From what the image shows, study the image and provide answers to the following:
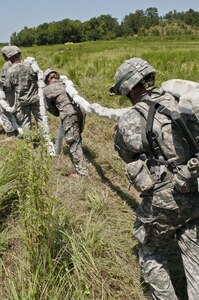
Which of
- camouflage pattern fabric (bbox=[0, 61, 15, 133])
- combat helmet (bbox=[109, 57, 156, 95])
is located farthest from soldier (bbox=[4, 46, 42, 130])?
combat helmet (bbox=[109, 57, 156, 95])

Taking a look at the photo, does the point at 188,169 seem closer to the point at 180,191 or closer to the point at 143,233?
the point at 180,191

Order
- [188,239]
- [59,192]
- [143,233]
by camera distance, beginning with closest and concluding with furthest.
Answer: [188,239], [143,233], [59,192]

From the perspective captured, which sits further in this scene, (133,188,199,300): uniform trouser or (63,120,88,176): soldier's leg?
(63,120,88,176): soldier's leg

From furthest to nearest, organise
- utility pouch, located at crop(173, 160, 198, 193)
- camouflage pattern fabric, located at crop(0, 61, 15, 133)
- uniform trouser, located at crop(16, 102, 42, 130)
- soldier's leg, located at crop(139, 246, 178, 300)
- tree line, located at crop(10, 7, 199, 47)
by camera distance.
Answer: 1. tree line, located at crop(10, 7, 199, 47)
2. camouflage pattern fabric, located at crop(0, 61, 15, 133)
3. uniform trouser, located at crop(16, 102, 42, 130)
4. soldier's leg, located at crop(139, 246, 178, 300)
5. utility pouch, located at crop(173, 160, 198, 193)

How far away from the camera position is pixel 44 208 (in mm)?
2984

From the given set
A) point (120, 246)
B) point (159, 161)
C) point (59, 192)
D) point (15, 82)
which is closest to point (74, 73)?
point (15, 82)

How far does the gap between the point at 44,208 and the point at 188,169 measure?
3.86 feet

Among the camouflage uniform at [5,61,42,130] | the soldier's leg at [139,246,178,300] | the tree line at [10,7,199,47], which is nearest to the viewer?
the soldier's leg at [139,246,178,300]

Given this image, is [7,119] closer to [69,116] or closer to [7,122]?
[7,122]

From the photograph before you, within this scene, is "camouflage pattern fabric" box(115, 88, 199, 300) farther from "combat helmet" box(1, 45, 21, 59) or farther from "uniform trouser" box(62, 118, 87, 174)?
"combat helmet" box(1, 45, 21, 59)

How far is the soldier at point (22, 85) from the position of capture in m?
6.38

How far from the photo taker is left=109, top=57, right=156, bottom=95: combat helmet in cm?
286

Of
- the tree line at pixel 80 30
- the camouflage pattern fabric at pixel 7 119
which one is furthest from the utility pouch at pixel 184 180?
the tree line at pixel 80 30

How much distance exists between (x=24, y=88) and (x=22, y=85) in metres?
0.06
